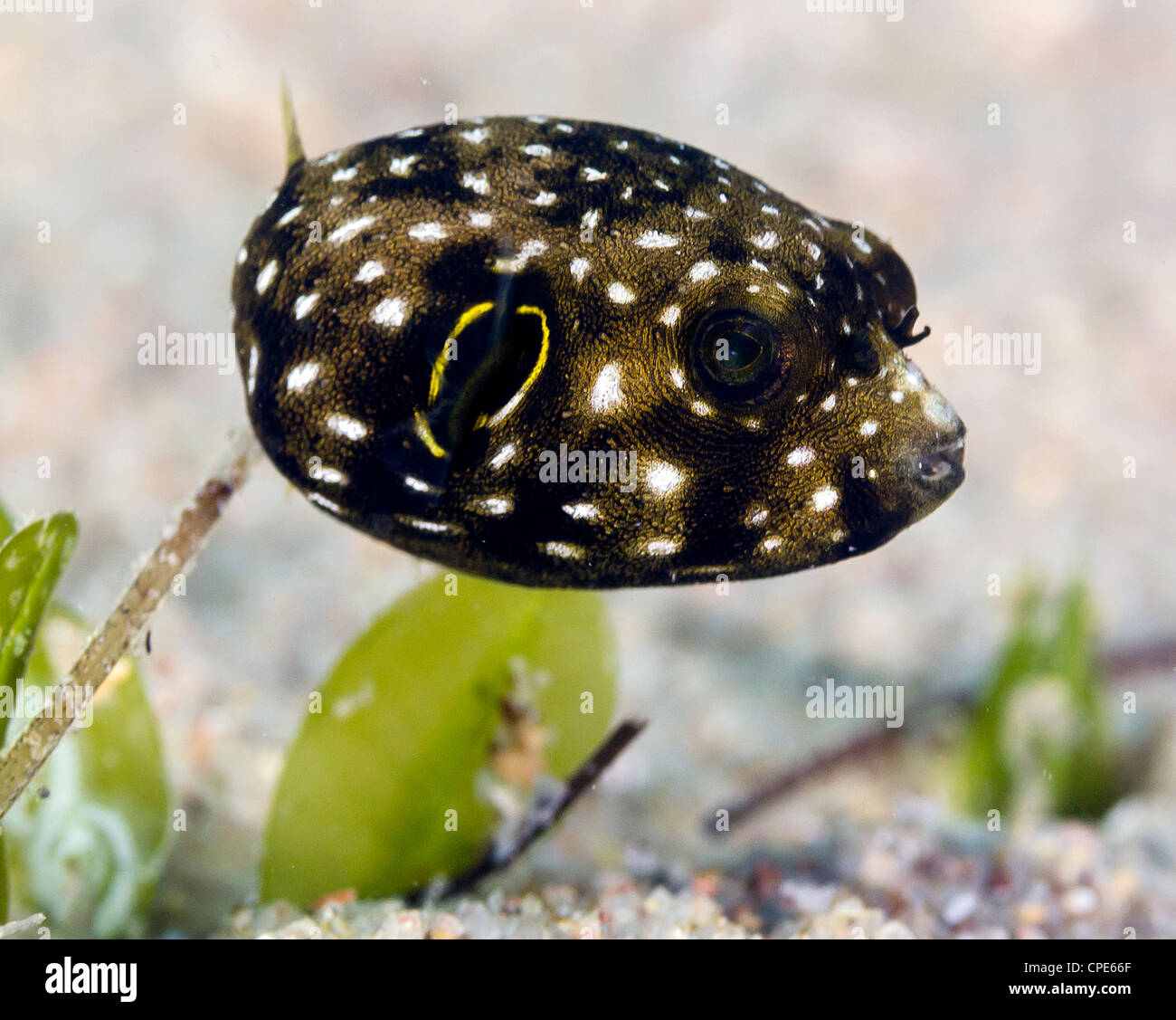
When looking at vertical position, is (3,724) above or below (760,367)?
below

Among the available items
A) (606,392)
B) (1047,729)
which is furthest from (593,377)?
(1047,729)

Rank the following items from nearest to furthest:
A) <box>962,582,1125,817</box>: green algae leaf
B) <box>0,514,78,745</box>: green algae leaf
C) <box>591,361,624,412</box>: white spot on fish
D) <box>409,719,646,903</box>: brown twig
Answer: <box>591,361,624,412</box>: white spot on fish, <box>0,514,78,745</box>: green algae leaf, <box>409,719,646,903</box>: brown twig, <box>962,582,1125,817</box>: green algae leaf

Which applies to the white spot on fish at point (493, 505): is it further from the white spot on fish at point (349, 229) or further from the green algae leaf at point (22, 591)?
the green algae leaf at point (22, 591)

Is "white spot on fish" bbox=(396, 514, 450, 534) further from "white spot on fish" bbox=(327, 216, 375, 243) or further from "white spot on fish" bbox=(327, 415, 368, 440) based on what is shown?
"white spot on fish" bbox=(327, 216, 375, 243)

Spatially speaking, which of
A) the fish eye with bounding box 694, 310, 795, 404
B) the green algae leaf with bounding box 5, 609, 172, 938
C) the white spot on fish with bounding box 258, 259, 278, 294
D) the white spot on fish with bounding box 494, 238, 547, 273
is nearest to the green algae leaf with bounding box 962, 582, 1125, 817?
the fish eye with bounding box 694, 310, 795, 404
